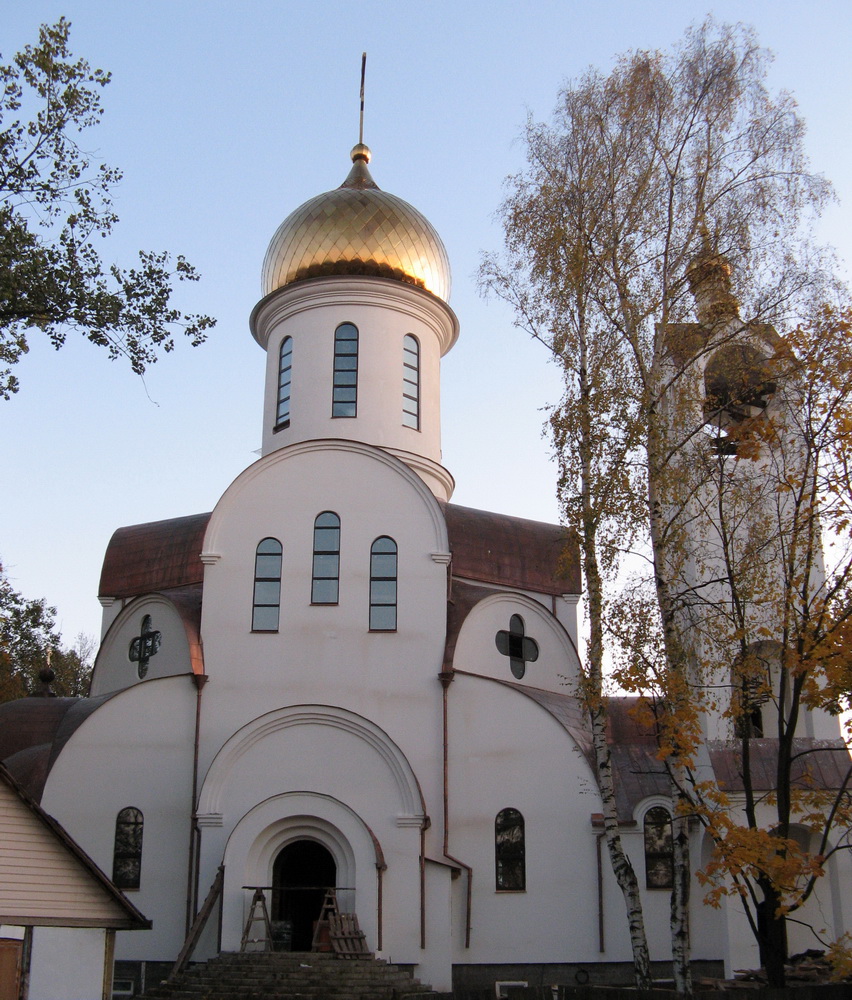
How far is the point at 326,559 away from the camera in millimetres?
16781

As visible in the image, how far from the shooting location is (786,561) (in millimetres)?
10578

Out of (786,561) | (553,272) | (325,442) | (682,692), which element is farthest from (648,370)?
(325,442)

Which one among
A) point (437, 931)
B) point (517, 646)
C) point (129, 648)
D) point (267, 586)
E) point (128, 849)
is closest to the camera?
point (437, 931)

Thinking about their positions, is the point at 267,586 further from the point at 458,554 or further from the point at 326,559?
the point at 458,554

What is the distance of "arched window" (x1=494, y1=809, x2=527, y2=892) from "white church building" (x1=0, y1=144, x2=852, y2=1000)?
3 centimetres

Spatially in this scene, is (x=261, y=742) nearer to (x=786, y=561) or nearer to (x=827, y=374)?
(x=786, y=561)

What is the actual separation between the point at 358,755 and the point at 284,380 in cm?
734

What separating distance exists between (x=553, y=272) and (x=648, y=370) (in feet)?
4.93

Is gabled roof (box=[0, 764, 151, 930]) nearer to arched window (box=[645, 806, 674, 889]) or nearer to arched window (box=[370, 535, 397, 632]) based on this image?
arched window (box=[370, 535, 397, 632])

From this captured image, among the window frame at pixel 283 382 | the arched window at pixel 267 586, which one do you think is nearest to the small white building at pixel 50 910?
the arched window at pixel 267 586

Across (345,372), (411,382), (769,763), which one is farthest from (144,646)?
(769,763)

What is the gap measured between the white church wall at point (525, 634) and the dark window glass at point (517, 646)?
0.18 ft

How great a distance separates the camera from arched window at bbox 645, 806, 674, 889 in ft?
50.5

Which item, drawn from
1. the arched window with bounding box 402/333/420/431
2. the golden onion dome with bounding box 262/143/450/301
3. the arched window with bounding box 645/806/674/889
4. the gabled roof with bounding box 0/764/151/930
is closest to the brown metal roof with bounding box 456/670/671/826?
the arched window with bounding box 645/806/674/889
